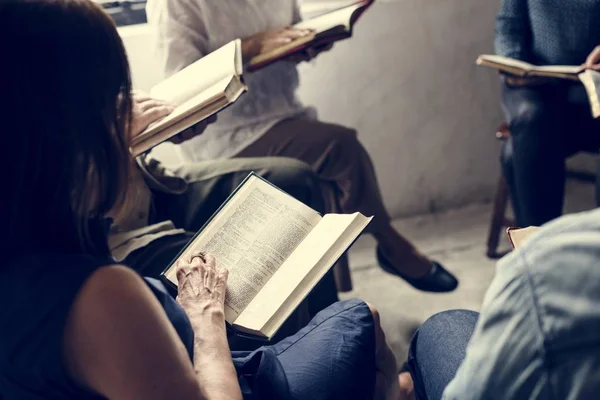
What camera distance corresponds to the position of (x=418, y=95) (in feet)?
6.99

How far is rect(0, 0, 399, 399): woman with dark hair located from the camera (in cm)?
65

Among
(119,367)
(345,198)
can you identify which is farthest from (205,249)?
(345,198)

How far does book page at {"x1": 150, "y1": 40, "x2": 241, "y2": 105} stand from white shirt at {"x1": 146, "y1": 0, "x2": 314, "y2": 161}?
7.7 inches

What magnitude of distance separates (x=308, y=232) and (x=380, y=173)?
1.17 metres

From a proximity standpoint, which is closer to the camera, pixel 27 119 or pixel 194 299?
pixel 27 119

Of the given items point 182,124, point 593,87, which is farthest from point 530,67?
point 182,124

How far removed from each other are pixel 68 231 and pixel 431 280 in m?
1.25

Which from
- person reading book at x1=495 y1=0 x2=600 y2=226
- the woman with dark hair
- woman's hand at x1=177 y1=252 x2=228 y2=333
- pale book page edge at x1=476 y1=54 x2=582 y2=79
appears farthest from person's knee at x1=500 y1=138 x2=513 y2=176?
the woman with dark hair

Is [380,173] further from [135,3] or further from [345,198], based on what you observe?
[135,3]

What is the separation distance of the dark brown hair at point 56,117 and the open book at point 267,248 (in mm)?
298

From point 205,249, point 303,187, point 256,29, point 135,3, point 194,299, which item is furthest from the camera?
point 135,3

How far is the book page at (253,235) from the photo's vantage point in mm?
1017

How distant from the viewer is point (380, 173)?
2205 millimetres

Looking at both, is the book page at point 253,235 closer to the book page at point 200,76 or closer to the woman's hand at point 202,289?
the woman's hand at point 202,289
